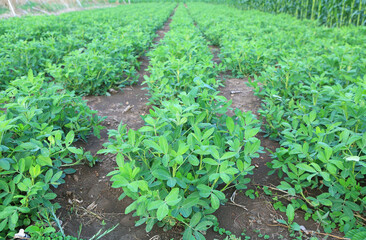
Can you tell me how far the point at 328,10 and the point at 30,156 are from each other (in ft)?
38.6

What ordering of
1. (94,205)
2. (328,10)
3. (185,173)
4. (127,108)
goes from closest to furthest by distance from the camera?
(185,173)
(94,205)
(127,108)
(328,10)

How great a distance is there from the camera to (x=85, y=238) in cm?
172

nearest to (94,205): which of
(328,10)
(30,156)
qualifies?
(30,156)

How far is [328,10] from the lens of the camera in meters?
10.2

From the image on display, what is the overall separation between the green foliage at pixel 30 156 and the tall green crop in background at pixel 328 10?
10116mm

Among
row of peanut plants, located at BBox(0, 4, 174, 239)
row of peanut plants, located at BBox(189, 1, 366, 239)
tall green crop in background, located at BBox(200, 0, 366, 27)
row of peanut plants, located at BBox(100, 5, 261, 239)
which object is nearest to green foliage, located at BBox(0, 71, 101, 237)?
row of peanut plants, located at BBox(0, 4, 174, 239)

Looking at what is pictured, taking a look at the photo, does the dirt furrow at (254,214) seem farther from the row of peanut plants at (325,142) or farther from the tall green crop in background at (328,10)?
the tall green crop in background at (328,10)

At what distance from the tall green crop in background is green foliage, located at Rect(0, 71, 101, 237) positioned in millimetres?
10116

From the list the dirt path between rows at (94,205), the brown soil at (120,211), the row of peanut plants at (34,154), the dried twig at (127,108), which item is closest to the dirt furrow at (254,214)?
the brown soil at (120,211)

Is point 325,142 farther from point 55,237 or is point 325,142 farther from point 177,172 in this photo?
point 55,237

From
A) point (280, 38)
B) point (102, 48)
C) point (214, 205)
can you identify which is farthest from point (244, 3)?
point (214, 205)

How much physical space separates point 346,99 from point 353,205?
802mm

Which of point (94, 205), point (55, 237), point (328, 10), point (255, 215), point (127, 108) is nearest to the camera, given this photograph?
point (55, 237)

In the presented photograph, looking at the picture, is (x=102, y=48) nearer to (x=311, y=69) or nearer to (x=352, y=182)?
(x=311, y=69)
